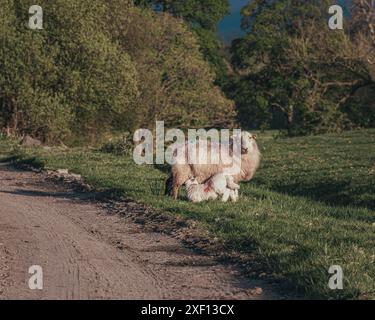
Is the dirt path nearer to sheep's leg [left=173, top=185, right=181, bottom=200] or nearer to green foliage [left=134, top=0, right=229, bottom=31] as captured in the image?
sheep's leg [left=173, top=185, right=181, bottom=200]

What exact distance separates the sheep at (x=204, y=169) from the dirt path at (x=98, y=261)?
159 cm

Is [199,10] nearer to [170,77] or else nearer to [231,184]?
[170,77]

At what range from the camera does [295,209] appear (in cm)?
1709

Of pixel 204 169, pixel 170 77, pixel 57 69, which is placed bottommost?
pixel 204 169

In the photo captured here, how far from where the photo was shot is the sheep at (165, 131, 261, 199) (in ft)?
56.5

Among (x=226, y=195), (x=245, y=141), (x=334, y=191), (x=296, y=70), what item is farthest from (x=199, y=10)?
(x=226, y=195)

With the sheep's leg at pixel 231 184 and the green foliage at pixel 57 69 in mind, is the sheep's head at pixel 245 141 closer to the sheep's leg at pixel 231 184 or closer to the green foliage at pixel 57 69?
the sheep's leg at pixel 231 184

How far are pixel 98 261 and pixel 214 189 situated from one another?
562cm

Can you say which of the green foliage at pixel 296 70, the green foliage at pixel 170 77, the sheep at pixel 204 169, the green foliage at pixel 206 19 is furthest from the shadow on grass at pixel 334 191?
the green foliage at pixel 206 19

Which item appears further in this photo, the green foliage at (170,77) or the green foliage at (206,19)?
the green foliage at (206,19)

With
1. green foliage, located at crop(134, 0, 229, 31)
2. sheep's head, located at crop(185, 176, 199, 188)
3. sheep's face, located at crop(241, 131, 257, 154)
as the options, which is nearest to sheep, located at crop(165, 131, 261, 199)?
sheep's face, located at crop(241, 131, 257, 154)

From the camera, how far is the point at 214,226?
13914 millimetres

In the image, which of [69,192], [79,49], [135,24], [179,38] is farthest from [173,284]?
[179,38]

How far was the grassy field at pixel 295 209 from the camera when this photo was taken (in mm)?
10570
